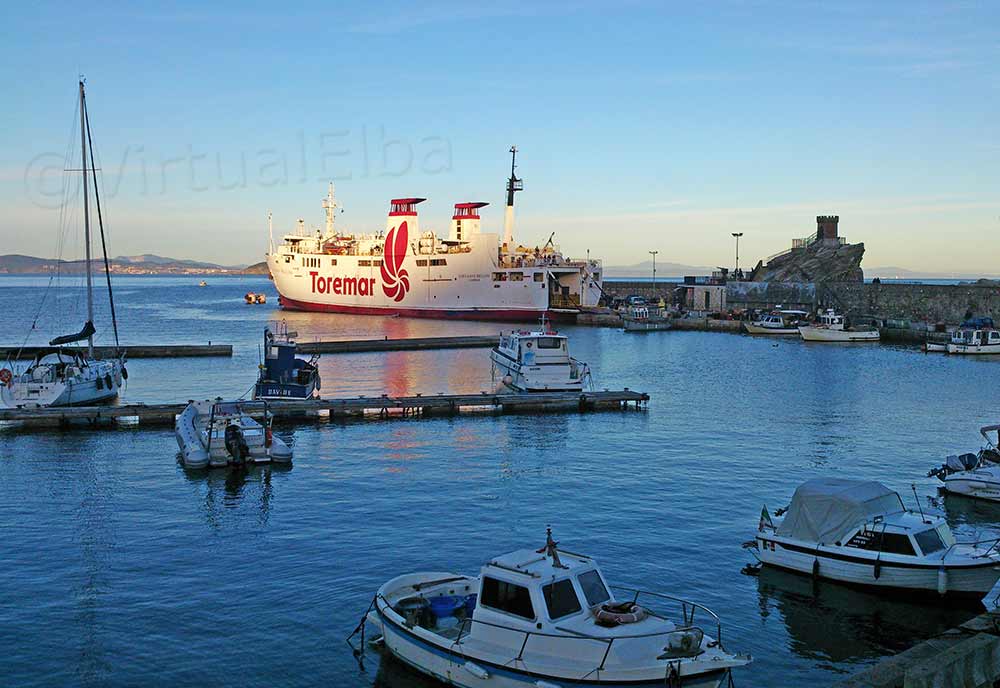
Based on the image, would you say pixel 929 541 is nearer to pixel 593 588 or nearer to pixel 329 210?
pixel 593 588

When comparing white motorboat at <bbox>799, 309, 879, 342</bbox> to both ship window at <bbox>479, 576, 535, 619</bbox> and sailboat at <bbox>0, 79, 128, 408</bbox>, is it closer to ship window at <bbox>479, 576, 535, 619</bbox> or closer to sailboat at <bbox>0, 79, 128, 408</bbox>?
sailboat at <bbox>0, 79, 128, 408</bbox>

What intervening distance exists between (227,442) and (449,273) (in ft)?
228

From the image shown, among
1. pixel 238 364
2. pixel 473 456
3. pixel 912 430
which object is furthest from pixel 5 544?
pixel 238 364

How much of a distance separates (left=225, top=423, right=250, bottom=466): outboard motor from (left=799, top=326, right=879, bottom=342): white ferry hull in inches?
2220

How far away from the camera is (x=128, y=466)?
28094mm

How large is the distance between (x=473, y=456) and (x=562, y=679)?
18.3 metres

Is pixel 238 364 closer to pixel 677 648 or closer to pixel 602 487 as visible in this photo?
pixel 602 487

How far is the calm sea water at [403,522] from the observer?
48.2ft

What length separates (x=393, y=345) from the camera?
6644 centimetres

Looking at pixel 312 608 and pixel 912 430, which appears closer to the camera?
pixel 312 608

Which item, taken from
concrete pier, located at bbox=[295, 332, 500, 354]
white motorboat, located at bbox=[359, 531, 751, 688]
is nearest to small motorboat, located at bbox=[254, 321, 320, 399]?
concrete pier, located at bbox=[295, 332, 500, 354]

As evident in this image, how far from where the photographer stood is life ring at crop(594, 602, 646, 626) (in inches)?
464

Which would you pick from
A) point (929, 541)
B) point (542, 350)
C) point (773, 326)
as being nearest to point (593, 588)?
point (929, 541)

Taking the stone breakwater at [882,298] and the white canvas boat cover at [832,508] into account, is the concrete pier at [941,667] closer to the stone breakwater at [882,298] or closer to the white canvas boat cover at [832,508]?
the white canvas boat cover at [832,508]
